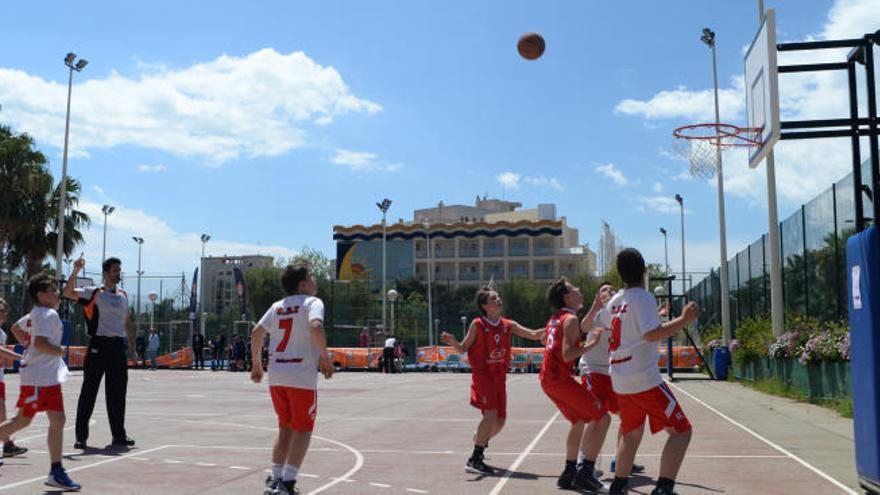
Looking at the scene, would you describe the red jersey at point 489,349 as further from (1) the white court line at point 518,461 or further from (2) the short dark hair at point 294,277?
(2) the short dark hair at point 294,277

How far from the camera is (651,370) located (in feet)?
20.5

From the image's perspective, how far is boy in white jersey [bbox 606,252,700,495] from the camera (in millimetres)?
6039

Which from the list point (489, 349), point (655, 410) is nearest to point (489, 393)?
point (489, 349)

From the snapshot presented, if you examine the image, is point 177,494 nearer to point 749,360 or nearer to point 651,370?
point 651,370

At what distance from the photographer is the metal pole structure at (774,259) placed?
2197 cm

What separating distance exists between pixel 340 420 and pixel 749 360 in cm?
1541

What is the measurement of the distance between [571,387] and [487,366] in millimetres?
1163

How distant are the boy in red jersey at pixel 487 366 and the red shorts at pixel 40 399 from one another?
3.68m

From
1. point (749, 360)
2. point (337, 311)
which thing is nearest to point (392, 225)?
point (337, 311)

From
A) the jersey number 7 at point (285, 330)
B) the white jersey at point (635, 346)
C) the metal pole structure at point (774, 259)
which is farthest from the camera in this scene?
the metal pole structure at point (774, 259)

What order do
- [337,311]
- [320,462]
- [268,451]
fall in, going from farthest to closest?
[337,311]
[268,451]
[320,462]

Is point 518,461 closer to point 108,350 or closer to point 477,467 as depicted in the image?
point 477,467

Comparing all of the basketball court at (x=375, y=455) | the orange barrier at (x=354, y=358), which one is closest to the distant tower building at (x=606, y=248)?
the orange barrier at (x=354, y=358)

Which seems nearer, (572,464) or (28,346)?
(572,464)
